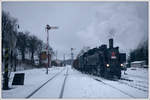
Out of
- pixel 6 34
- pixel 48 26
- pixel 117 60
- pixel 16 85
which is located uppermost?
pixel 48 26

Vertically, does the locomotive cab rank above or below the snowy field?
above

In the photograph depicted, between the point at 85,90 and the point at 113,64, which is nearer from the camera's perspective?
the point at 85,90

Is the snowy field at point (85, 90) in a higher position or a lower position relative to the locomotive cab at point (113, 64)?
lower

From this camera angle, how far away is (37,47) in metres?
73.1

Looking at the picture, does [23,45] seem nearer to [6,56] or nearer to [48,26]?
[48,26]

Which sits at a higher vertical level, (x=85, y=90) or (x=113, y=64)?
(x=113, y=64)

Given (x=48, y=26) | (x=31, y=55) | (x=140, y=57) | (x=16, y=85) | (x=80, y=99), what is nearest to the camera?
(x=80, y=99)

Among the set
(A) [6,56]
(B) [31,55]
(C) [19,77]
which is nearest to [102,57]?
(C) [19,77]

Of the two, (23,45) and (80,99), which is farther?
(23,45)

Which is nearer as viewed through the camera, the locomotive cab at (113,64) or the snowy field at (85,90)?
the snowy field at (85,90)

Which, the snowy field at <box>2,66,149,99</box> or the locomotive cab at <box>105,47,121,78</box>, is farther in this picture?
the locomotive cab at <box>105,47,121,78</box>

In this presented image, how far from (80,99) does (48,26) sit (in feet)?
100

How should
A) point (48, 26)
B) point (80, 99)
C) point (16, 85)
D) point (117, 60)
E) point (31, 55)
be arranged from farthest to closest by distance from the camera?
point (31, 55), point (48, 26), point (117, 60), point (16, 85), point (80, 99)

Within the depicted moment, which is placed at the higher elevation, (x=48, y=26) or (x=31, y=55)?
(x=48, y=26)
